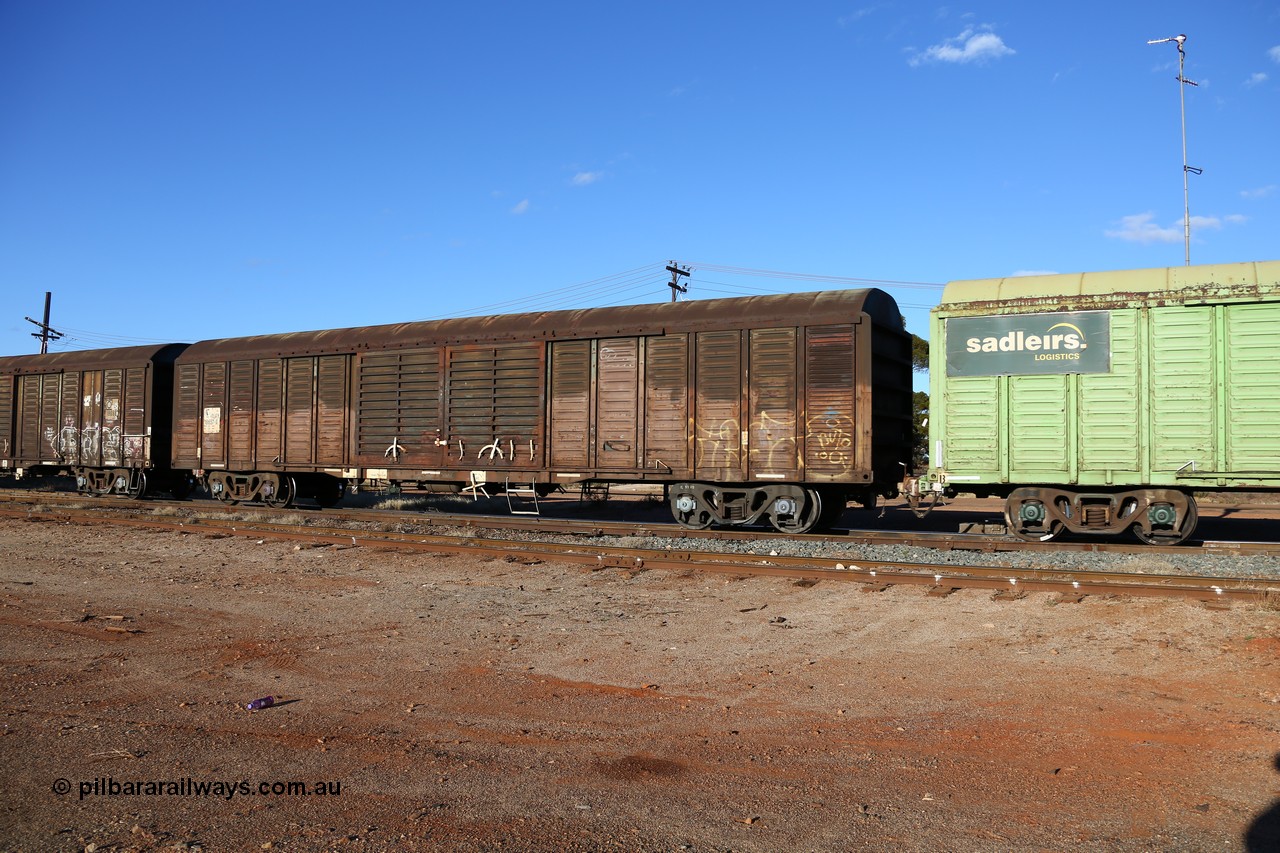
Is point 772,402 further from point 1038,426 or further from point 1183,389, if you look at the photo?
point 1183,389

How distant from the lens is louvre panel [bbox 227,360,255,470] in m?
18.8

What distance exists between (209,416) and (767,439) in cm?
1337

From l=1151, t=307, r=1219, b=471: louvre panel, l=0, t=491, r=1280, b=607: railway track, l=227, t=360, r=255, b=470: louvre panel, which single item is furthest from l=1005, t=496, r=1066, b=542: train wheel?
l=227, t=360, r=255, b=470: louvre panel

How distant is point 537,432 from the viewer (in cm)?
1509

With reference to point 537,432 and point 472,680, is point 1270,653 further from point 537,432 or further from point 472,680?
point 537,432

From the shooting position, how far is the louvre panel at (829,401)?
12641 millimetres

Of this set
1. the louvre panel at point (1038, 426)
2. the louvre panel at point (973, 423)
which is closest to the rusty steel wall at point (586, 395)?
the louvre panel at point (973, 423)

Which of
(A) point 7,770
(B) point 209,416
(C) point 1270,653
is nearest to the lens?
(A) point 7,770

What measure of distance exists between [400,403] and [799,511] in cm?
808

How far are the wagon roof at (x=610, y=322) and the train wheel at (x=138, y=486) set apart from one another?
5.05 meters

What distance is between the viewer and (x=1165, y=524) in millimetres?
11633

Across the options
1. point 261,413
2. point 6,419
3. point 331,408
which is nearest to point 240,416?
point 261,413

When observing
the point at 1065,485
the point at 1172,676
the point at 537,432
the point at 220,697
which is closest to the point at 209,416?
Result: the point at 537,432

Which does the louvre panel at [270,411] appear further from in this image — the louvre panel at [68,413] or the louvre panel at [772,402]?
the louvre panel at [772,402]
